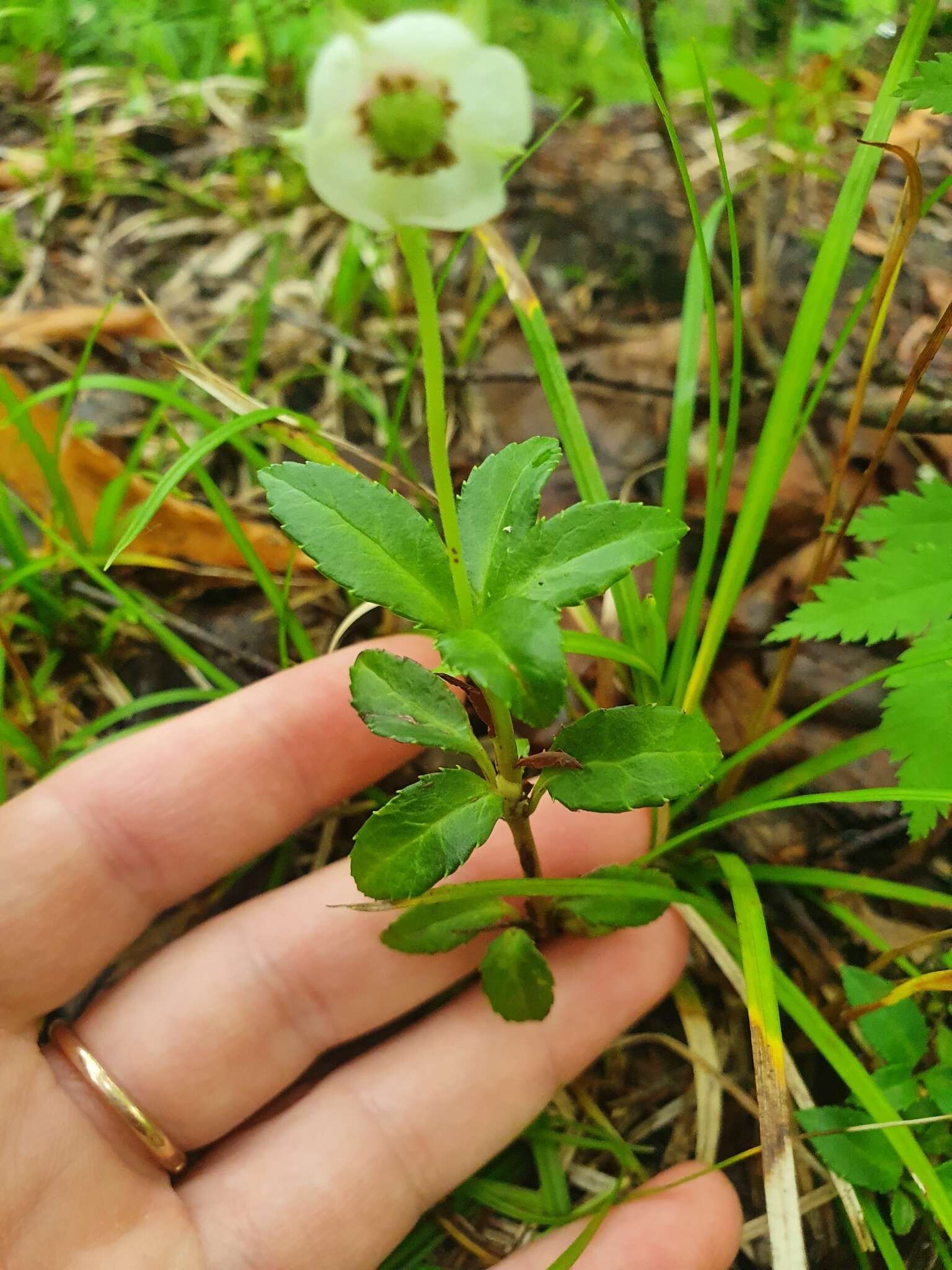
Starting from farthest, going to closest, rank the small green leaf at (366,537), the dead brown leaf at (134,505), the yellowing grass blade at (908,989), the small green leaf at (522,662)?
the dead brown leaf at (134,505), the yellowing grass blade at (908,989), the small green leaf at (366,537), the small green leaf at (522,662)

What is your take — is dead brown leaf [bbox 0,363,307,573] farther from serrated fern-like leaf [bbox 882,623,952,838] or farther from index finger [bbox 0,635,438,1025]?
serrated fern-like leaf [bbox 882,623,952,838]

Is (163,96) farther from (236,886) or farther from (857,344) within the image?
(236,886)

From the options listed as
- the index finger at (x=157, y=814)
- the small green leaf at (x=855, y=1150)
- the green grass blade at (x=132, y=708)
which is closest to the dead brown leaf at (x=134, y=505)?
the green grass blade at (x=132, y=708)

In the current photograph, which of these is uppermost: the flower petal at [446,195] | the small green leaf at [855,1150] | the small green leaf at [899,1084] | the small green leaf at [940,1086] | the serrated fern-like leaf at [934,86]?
the flower petal at [446,195]

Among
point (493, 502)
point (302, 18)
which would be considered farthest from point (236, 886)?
point (302, 18)

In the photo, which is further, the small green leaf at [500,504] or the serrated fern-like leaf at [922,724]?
the serrated fern-like leaf at [922,724]

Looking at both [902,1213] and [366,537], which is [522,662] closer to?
[366,537]

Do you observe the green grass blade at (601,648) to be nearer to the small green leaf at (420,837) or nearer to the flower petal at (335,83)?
the small green leaf at (420,837)

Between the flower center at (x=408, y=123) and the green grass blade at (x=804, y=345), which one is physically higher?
the flower center at (x=408, y=123)
